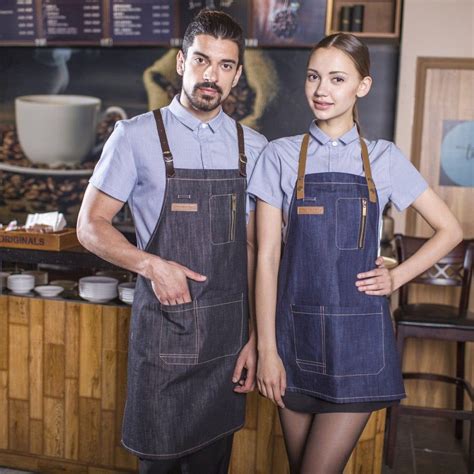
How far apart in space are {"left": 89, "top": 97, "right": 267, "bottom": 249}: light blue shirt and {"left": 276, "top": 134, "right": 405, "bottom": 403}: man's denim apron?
0.92 ft

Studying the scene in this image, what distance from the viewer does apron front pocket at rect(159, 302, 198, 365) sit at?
6.33ft

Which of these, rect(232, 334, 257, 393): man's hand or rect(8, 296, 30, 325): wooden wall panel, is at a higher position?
rect(232, 334, 257, 393): man's hand

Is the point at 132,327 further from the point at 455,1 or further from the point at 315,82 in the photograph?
the point at 455,1

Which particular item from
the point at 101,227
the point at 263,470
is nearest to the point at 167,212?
the point at 101,227

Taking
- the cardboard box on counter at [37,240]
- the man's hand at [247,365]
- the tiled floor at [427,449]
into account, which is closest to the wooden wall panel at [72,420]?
the tiled floor at [427,449]

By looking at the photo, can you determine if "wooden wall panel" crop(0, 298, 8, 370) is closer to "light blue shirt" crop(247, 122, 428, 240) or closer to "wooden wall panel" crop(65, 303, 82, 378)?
"wooden wall panel" crop(65, 303, 82, 378)

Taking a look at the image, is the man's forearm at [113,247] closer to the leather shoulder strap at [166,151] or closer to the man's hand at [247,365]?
the leather shoulder strap at [166,151]

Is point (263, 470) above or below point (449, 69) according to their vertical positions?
below

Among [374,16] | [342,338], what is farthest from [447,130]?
[342,338]

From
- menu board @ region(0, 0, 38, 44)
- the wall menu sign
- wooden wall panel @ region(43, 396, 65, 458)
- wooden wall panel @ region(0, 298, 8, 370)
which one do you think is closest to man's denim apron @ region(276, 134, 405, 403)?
wooden wall panel @ region(43, 396, 65, 458)

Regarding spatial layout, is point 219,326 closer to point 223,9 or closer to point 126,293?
point 126,293

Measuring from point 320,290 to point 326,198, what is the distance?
0.24 metres

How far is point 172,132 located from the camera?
1.96 m

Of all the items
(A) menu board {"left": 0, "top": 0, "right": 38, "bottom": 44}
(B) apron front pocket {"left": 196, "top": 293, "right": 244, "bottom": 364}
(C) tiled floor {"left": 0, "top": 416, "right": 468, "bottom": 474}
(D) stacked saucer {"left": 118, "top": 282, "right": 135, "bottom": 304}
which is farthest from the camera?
(A) menu board {"left": 0, "top": 0, "right": 38, "bottom": 44}
